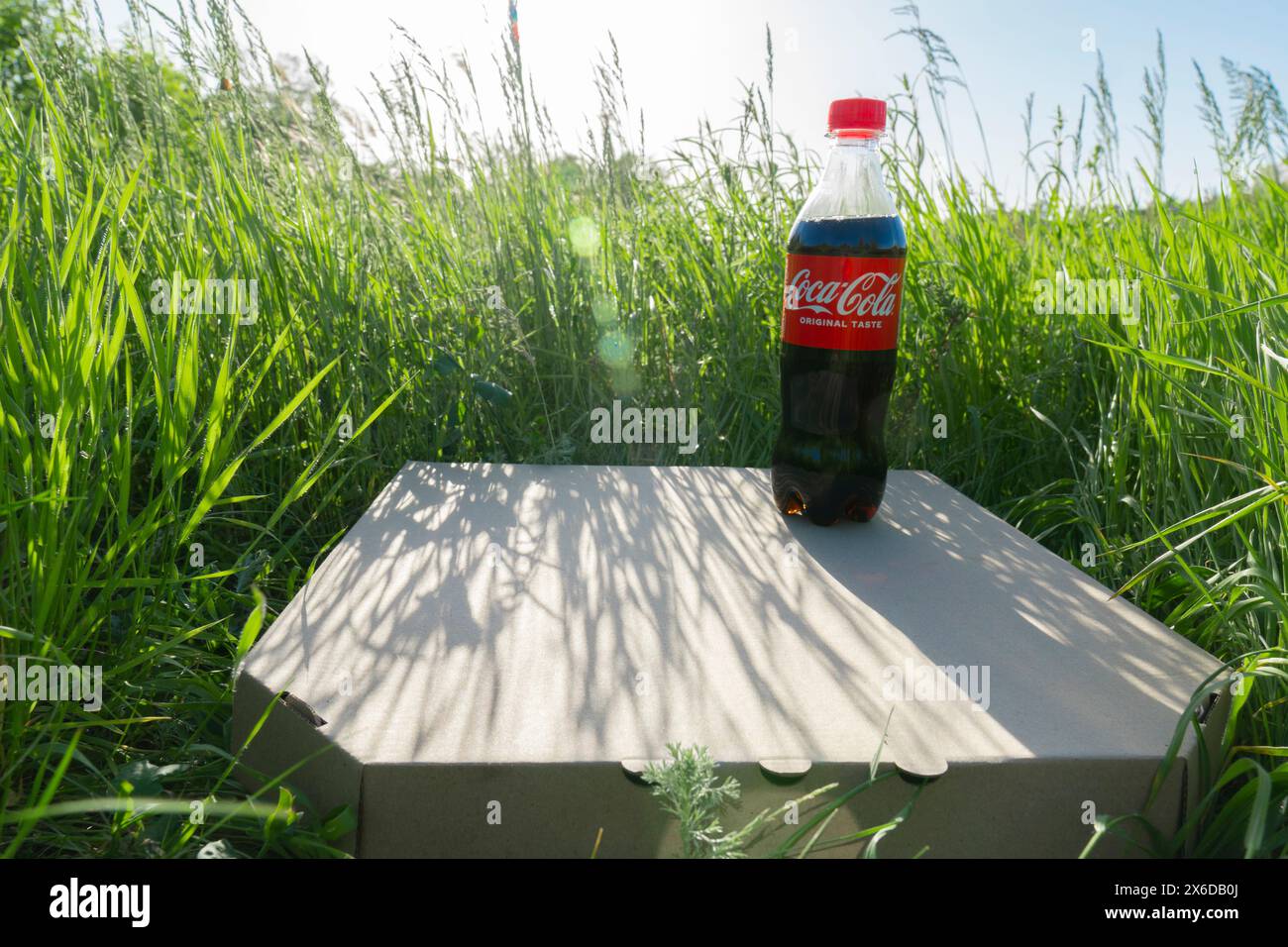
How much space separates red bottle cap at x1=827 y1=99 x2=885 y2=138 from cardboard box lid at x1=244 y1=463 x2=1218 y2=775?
0.64 metres

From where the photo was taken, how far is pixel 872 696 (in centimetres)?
92

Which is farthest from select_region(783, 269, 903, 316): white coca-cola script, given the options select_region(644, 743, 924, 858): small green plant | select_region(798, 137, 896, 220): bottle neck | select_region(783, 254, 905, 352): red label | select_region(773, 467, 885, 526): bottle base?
select_region(644, 743, 924, 858): small green plant

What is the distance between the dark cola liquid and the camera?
4.67ft

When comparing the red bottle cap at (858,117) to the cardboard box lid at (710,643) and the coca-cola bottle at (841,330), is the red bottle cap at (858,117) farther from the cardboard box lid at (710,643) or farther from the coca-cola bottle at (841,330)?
the cardboard box lid at (710,643)

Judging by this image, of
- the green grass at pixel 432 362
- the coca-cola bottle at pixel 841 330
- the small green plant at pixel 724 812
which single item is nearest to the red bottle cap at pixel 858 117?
the coca-cola bottle at pixel 841 330

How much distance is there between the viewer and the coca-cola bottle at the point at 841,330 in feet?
4.38

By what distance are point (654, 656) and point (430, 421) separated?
1187mm

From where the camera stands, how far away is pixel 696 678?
3.11 ft

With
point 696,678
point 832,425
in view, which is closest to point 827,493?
point 832,425
